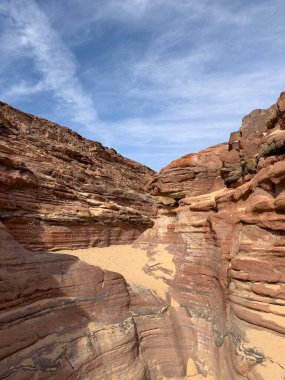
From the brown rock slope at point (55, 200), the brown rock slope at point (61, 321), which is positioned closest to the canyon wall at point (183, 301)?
the brown rock slope at point (61, 321)

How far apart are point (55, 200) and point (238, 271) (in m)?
11.2

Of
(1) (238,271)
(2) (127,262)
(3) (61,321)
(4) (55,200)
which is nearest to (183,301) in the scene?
(1) (238,271)

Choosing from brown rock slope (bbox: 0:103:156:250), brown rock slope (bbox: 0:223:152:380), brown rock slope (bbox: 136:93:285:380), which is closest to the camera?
brown rock slope (bbox: 0:223:152:380)

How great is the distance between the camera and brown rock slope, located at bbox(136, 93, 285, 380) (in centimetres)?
633

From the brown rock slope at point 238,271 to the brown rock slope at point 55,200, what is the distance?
20.3 feet

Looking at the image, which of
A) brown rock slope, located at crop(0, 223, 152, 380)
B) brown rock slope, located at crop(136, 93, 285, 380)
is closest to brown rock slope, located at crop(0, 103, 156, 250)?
brown rock slope, located at crop(0, 223, 152, 380)

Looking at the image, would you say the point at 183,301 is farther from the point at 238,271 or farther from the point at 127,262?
the point at 127,262

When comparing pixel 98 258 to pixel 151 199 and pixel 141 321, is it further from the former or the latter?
pixel 151 199

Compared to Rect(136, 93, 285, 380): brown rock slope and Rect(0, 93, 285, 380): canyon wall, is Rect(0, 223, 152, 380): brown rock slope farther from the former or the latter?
Rect(136, 93, 285, 380): brown rock slope

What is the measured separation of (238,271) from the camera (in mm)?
7523

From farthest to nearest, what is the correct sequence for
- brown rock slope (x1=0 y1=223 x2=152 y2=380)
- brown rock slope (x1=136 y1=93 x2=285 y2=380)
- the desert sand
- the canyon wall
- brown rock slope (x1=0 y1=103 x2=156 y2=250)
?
brown rock slope (x1=0 y1=103 x2=156 y2=250)
the desert sand
brown rock slope (x1=136 y1=93 x2=285 y2=380)
the canyon wall
brown rock slope (x1=0 y1=223 x2=152 y2=380)

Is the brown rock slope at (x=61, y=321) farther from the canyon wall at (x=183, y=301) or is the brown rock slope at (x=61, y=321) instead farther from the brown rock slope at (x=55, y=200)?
the brown rock slope at (x=55, y=200)

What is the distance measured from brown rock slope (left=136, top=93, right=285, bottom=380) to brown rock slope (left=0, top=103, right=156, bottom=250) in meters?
6.19

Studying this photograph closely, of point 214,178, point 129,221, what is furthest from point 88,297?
point 129,221
